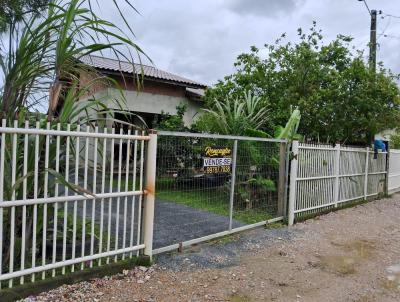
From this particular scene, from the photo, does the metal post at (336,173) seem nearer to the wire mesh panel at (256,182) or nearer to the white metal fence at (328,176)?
the white metal fence at (328,176)

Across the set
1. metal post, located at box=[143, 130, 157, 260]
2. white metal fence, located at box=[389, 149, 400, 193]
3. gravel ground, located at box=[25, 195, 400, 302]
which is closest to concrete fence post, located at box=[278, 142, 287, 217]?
gravel ground, located at box=[25, 195, 400, 302]

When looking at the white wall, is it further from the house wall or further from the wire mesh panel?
the wire mesh panel

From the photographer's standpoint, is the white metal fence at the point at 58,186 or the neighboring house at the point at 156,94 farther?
the neighboring house at the point at 156,94

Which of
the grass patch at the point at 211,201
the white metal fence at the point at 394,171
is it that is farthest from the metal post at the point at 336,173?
the white metal fence at the point at 394,171

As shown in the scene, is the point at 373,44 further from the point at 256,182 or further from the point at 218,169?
the point at 218,169

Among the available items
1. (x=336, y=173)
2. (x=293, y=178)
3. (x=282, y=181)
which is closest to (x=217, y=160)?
(x=282, y=181)

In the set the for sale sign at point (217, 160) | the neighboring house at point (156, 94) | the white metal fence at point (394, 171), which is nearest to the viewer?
the for sale sign at point (217, 160)

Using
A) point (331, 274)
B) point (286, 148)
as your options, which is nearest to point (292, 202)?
point (286, 148)

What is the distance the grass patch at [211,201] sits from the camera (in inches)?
219

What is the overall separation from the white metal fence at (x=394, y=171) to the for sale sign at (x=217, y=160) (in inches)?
373

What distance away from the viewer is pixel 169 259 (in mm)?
5387

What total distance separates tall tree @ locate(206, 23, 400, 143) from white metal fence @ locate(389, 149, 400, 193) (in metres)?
1.14

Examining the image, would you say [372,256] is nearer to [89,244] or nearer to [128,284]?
[128,284]

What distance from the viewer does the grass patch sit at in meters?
5.57
